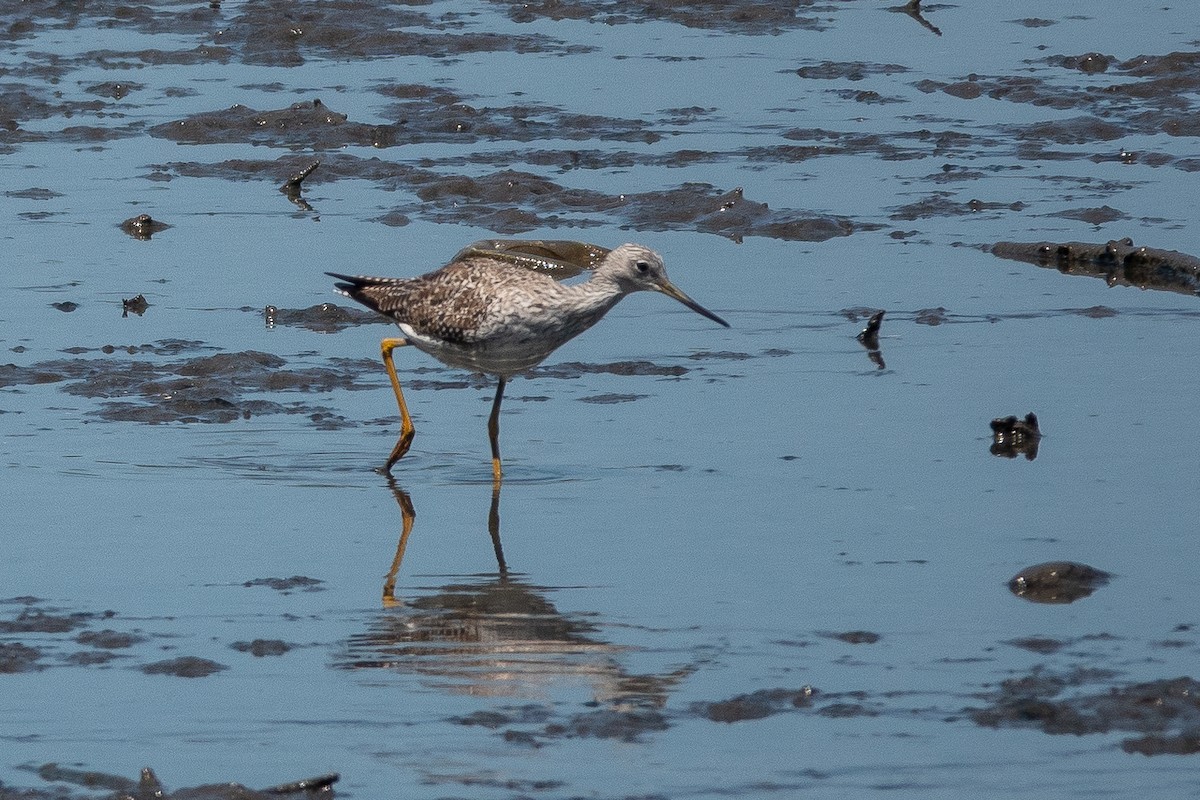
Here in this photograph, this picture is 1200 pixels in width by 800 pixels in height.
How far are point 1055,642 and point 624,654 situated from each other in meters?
1.36

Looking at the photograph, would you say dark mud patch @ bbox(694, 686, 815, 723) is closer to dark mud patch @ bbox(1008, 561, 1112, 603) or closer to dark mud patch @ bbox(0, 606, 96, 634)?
dark mud patch @ bbox(1008, 561, 1112, 603)

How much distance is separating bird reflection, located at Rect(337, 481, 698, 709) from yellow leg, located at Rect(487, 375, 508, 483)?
1.05 metres

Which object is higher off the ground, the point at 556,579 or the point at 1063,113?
the point at 1063,113

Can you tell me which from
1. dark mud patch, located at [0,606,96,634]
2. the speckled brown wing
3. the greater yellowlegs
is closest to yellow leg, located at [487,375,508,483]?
the greater yellowlegs

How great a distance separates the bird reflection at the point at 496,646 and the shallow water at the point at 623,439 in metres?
0.02

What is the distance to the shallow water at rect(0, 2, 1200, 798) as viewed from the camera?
6.00m

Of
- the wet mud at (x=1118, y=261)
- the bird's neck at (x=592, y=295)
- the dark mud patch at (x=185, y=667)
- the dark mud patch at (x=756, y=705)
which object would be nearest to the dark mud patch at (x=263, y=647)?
the dark mud patch at (x=185, y=667)

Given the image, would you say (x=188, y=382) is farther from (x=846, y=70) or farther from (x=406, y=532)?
(x=846, y=70)

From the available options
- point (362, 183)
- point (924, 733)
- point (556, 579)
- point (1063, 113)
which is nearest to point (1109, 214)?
point (1063, 113)

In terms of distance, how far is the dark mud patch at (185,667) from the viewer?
21.2 ft

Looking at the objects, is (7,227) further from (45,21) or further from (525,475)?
(45,21)

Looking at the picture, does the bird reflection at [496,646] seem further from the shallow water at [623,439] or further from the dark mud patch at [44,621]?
the dark mud patch at [44,621]

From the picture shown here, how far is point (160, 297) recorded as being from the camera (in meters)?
11.1

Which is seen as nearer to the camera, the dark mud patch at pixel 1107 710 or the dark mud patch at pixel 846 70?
the dark mud patch at pixel 1107 710
